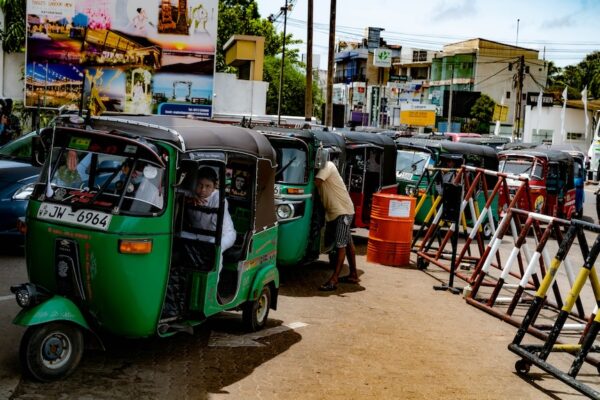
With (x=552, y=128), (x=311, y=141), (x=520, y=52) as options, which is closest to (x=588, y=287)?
(x=311, y=141)

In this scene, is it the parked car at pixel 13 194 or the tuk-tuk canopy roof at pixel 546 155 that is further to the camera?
the tuk-tuk canopy roof at pixel 546 155

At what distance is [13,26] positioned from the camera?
3012 cm

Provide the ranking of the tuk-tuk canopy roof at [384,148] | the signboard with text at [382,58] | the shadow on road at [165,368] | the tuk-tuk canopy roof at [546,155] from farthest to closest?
the signboard with text at [382,58] → the tuk-tuk canopy roof at [546,155] → the tuk-tuk canopy roof at [384,148] → the shadow on road at [165,368]

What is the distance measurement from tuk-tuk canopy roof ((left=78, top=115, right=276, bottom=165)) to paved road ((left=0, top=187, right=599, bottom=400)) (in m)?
1.93

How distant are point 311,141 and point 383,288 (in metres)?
2.39

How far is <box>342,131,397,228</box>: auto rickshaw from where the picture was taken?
15.0m

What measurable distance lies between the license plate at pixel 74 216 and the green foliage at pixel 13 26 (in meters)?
26.5

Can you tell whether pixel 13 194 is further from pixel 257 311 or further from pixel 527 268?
pixel 527 268

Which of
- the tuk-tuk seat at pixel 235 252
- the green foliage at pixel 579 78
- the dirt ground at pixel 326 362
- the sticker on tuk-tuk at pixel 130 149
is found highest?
the green foliage at pixel 579 78

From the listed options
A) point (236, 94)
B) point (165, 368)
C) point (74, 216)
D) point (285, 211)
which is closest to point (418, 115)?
point (236, 94)

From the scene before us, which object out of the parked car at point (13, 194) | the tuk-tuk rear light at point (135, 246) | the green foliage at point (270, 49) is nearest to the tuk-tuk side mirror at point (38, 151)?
the tuk-tuk rear light at point (135, 246)

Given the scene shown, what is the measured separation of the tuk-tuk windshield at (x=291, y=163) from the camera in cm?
1059

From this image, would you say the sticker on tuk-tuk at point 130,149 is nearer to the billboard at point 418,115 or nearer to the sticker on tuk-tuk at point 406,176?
the sticker on tuk-tuk at point 406,176

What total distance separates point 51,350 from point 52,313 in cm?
34
